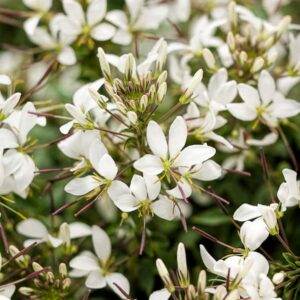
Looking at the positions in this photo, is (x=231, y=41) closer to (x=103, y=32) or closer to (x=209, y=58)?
(x=209, y=58)

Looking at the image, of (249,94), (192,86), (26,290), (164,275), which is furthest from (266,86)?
(26,290)

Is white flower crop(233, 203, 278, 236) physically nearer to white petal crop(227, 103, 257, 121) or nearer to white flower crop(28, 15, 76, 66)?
white petal crop(227, 103, 257, 121)

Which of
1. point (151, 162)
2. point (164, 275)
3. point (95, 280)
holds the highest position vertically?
point (151, 162)

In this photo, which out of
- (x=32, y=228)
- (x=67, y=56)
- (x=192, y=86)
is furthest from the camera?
(x=67, y=56)

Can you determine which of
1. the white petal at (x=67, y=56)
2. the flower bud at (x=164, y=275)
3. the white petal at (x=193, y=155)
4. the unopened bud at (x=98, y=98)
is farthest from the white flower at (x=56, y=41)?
the flower bud at (x=164, y=275)

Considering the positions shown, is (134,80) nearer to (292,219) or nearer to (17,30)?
(292,219)

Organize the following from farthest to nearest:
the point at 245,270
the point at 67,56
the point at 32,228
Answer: the point at 67,56
the point at 32,228
the point at 245,270

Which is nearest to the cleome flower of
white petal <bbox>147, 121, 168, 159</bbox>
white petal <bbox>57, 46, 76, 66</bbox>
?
white petal <bbox>147, 121, 168, 159</bbox>
